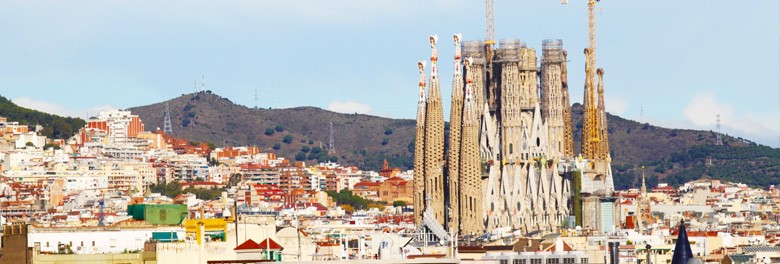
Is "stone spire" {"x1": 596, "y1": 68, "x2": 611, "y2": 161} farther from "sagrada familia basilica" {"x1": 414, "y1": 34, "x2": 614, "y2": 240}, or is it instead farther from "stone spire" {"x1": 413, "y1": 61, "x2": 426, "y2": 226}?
"stone spire" {"x1": 413, "y1": 61, "x2": 426, "y2": 226}

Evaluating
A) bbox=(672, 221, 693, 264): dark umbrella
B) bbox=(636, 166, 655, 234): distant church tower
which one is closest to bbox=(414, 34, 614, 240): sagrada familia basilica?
bbox=(636, 166, 655, 234): distant church tower

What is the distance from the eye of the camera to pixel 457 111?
128625 millimetres

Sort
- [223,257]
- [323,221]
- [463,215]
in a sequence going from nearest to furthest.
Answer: [223,257], [463,215], [323,221]

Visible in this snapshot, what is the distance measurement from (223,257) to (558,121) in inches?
3531

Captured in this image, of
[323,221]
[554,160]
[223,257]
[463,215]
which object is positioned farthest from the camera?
[323,221]

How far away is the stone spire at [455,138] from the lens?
125812mm

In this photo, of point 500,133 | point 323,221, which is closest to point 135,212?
point 500,133

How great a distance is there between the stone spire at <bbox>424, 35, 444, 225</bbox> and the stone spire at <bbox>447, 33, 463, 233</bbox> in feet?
1.74

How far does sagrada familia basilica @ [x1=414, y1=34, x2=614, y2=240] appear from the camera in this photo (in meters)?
126

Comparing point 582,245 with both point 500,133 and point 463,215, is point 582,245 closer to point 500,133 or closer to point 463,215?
point 463,215

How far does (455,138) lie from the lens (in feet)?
420

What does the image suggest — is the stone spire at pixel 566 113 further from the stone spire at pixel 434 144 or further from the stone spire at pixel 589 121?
the stone spire at pixel 434 144

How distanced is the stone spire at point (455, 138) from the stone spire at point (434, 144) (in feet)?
1.74

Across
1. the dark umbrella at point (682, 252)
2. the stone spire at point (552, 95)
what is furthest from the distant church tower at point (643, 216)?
the dark umbrella at point (682, 252)
